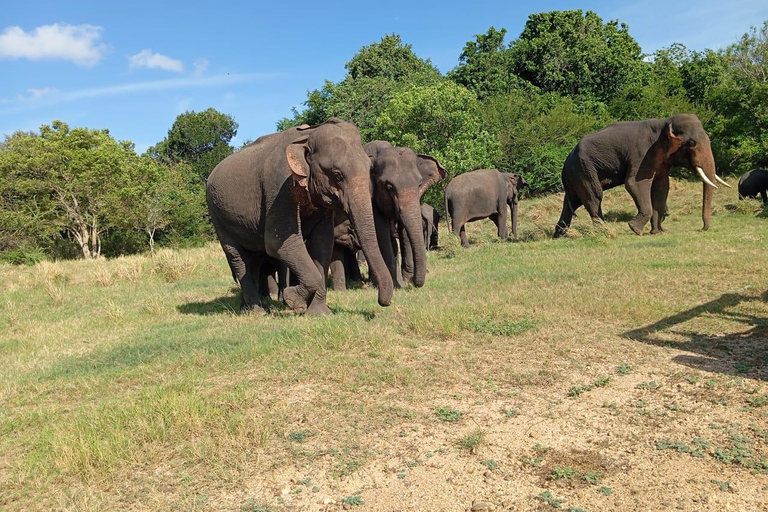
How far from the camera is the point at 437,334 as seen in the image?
6832 mm

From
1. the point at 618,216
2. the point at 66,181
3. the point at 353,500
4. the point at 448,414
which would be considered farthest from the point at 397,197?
the point at 66,181

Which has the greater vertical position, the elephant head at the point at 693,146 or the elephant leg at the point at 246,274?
the elephant head at the point at 693,146

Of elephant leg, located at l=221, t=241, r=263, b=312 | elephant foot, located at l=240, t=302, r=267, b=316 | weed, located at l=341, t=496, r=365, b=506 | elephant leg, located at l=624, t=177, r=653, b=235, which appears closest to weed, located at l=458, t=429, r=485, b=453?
weed, located at l=341, t=496, r=365, b=506

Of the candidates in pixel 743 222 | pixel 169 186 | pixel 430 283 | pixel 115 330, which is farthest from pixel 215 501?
pixel 169 186

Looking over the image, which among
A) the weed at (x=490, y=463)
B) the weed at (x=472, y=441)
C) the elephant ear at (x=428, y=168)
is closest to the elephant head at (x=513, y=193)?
the elephant ear at (x=428, y=168)

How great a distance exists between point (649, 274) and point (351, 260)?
5.45 metres

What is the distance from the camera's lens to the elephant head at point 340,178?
7.21 meters

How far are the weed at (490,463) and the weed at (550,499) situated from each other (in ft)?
1.39

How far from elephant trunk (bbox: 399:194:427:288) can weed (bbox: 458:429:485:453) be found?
4.41 metres

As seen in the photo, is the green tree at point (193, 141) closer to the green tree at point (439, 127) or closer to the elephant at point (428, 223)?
the green tree at point (439, 127)

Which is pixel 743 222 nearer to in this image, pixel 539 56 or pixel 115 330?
pixel 115 330

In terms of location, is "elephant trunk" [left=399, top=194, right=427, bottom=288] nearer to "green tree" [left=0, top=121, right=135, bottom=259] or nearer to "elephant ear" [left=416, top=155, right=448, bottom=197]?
"elephant ear" [left=416, top=155, right=448, bottom=197]

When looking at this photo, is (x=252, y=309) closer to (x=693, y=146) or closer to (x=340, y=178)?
(x=340, y=178)

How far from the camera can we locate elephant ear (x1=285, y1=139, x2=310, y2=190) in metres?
7.47
